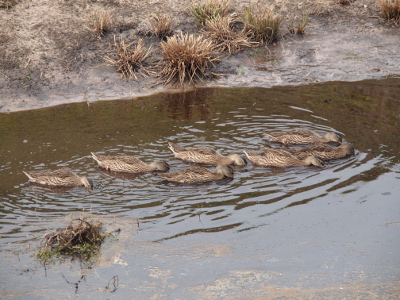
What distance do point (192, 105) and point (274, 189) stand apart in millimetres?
4960

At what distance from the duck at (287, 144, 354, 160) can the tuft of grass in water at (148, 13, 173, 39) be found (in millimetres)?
7136

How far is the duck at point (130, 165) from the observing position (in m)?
9.95

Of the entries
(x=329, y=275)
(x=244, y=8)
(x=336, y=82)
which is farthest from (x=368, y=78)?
(x=329, y=275)

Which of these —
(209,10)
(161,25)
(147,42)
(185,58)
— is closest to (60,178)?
(185,58)

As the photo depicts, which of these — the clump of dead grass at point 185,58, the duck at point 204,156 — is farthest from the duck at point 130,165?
the clump of dead grass at point 185,58

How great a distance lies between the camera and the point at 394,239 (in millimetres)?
7363

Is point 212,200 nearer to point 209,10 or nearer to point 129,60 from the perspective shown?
point 129,60

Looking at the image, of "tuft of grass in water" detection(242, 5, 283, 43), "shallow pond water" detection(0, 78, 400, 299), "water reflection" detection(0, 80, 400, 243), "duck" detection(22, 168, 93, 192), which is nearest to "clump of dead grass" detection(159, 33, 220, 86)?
"water reflection" detection(0, 80, 400, 243)

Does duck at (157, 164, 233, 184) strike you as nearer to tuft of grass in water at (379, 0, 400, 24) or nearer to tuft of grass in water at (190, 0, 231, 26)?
tuft of grass in water at (190, 0, 231, 26)

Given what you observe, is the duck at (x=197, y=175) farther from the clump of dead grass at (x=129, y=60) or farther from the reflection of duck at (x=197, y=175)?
the clump of dead grass at (x=129, y=60)

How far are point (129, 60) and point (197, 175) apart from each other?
6.37 metres

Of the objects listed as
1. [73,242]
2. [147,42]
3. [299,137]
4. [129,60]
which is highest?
[147,42]

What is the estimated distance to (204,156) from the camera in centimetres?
1043

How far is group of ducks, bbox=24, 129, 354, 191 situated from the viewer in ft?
30.9
